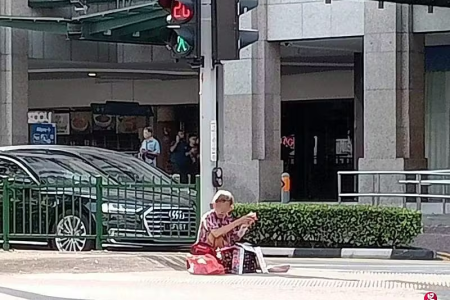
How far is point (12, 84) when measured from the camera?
2878 centimetres

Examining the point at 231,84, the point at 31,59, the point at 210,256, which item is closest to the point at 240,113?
the point at 231,84

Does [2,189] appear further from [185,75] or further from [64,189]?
[185,75]

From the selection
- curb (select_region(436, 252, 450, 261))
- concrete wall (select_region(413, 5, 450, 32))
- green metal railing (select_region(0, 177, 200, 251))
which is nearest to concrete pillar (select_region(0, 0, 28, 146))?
concrete wall (select_region(413, 5, 450, 32))

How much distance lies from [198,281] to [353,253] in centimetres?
441

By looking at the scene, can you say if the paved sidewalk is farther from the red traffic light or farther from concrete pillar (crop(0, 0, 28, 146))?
concrete pillar (crop(0, 0, 28, 146))

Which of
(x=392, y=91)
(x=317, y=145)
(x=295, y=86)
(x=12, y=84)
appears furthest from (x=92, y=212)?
(x=295, y=86)

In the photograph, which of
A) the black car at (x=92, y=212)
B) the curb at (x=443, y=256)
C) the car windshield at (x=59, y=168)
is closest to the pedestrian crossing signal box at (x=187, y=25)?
the black car at (x=92, y=212)

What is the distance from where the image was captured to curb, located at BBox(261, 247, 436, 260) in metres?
15.8

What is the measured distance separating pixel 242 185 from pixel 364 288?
14.8m

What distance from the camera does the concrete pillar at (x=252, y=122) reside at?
26.4 meters

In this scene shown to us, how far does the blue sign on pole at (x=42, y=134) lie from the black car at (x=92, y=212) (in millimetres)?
11756

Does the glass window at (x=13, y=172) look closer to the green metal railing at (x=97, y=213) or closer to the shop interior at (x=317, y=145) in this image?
the green metal railing at (x=97, y=213)

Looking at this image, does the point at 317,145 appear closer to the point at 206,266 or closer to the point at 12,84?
the point at 12,84

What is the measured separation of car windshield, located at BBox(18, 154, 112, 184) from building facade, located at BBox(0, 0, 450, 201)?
8077 millimetres
